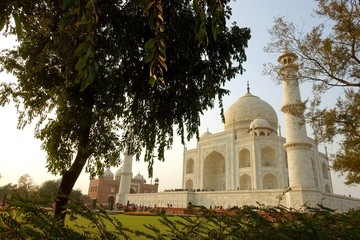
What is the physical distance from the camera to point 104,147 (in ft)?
23.5

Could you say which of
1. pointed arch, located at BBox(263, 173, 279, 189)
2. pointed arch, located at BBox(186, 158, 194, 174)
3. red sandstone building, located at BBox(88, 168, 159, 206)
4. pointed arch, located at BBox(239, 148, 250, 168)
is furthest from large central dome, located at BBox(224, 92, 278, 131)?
red sandstone building, located at BBox(88, 168, 159, 206)

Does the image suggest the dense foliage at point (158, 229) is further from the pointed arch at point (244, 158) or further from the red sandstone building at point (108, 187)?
the red sandstone building at point (108, 187)

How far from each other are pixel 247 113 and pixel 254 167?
10.3m

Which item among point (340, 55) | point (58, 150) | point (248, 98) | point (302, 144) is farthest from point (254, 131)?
point (58, 150)

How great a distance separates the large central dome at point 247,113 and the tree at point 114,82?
94.8 feet

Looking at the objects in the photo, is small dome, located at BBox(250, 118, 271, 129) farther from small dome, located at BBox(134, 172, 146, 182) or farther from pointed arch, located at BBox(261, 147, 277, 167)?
small dome, located at BBox(134, 172, 146, 182)

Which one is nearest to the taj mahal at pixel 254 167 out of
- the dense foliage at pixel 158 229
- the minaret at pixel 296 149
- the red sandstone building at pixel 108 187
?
the minaret at pixel 296 149

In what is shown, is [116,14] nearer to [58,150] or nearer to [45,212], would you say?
[58,150]

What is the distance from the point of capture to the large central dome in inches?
1448

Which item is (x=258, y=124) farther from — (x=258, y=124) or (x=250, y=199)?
Result: (x=250, y=199)

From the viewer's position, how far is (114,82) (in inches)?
251

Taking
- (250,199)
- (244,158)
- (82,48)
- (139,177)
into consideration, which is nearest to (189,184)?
(244,158)

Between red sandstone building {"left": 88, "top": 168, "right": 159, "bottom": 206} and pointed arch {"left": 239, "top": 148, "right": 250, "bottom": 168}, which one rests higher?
pointed arch {"left": 239, "top": 148, "right": 250, "bottom": 168}

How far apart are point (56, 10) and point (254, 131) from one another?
29790 mm
